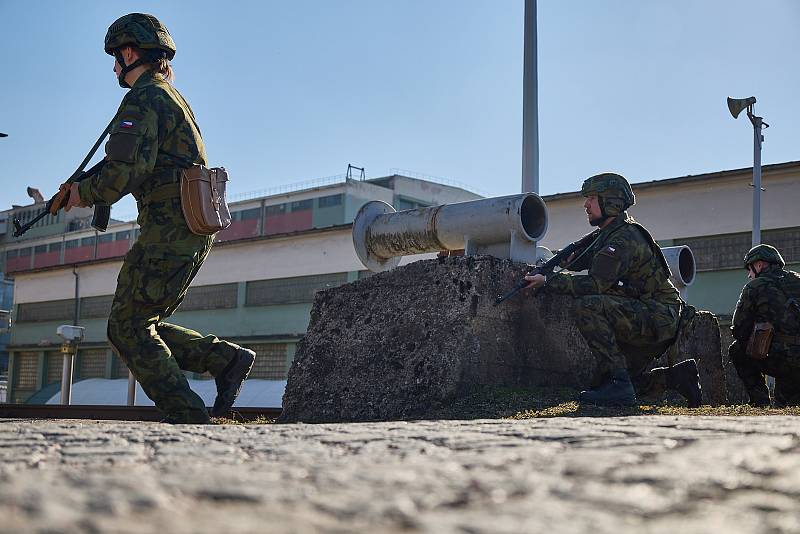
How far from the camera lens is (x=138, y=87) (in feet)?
15.9

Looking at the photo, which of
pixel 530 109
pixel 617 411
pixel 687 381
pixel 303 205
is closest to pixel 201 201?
pixel 617 411

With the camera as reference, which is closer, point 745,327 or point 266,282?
point 745,327

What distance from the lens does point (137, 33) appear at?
498 centimetres

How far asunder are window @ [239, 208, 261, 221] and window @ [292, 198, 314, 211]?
73.5 inches

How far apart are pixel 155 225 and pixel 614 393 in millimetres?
2430

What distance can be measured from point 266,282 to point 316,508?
32557 millimetres

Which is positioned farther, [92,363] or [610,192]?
[92,363]

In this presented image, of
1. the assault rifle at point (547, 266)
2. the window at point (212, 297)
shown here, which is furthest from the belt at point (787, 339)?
the window at point (212, 297)

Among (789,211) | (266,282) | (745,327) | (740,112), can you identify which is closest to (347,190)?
(266,282)

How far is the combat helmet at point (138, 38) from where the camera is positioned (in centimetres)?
498

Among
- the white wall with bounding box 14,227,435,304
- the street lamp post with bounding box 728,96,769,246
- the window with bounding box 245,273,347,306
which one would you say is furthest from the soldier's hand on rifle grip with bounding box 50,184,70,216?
the window with bounding box 245,273,347,306

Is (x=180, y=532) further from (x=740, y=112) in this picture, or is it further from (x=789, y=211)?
(x=789, y=211)

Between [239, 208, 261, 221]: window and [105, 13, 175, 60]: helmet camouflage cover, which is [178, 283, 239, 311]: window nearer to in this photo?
[239, 208, 261, 221]: window

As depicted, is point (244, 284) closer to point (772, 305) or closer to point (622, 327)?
point (772, 305)
